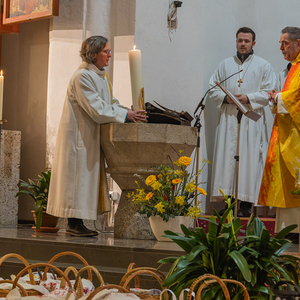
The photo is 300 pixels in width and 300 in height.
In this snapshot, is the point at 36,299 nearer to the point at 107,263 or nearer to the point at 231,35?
the point at 107,263

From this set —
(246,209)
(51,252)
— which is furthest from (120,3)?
(51,252)

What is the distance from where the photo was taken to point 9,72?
6938mm

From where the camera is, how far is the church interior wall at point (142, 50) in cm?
582

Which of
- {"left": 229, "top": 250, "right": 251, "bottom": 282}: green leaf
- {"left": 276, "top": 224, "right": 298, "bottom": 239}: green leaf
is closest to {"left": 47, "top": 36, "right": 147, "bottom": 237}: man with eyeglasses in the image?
{"left": 276, "top": 224, "right": 298, "bottom": 239}: green leaf

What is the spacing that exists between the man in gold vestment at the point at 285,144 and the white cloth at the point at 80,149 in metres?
1.50

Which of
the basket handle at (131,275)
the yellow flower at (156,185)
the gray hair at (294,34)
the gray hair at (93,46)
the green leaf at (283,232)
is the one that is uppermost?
the gray hair at (294,34)

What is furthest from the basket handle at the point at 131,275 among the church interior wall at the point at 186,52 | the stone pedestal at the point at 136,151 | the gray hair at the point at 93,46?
the church interior wall at the point at 186,52

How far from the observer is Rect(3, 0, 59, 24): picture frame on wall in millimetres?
5707

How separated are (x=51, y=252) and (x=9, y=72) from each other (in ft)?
12.4

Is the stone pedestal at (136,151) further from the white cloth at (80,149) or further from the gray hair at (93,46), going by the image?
the gray hair at (93,46)

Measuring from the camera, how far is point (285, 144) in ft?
15.2

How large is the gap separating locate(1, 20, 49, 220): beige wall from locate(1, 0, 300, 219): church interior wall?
0.01 m

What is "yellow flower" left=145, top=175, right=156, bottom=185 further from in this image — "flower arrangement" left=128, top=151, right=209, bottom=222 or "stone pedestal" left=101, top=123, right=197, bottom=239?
"stone pedestal" left=101, top=123, right=197, bottom=239

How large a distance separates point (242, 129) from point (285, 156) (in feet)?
5.20
